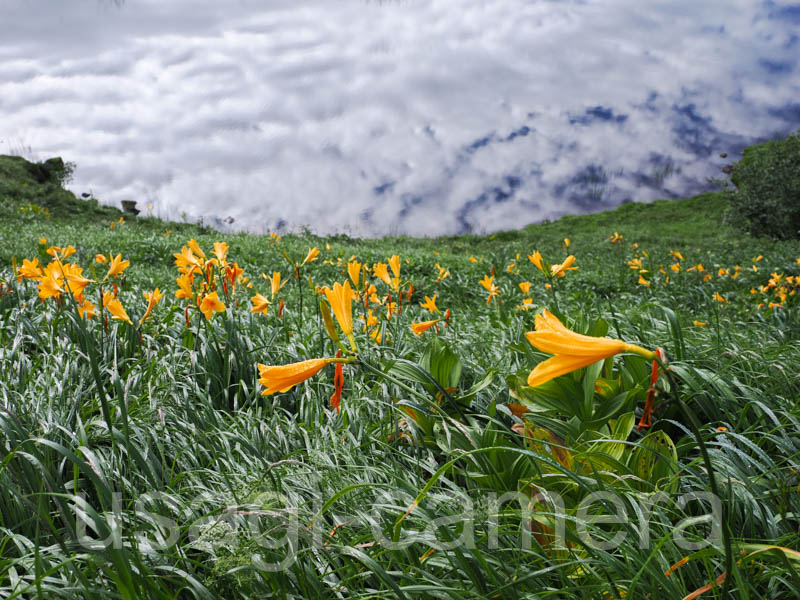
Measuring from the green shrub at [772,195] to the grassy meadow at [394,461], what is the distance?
1359 cm

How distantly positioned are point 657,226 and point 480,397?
23859 mm

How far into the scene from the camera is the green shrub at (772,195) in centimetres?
1397

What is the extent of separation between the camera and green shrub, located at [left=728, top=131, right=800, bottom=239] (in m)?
14.0

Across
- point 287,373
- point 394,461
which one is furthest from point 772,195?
point 287,373

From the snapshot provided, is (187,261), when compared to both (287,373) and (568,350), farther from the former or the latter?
(568,350)

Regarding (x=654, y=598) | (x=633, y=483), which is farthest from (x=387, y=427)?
(x=654, y=598)

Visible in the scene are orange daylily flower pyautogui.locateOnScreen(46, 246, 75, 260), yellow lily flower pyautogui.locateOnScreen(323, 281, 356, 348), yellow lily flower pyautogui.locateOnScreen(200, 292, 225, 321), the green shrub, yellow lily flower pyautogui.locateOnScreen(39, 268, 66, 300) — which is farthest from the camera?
the green shrub

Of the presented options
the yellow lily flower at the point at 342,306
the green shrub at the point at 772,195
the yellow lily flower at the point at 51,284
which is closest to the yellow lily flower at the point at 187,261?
the yellow lily flower at the point at 51,284

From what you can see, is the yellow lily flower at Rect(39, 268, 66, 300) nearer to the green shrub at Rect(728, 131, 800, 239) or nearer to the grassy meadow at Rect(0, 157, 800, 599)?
the grassy meadow at Rect(0, 157, 800, 599)

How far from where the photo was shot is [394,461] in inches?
64.5

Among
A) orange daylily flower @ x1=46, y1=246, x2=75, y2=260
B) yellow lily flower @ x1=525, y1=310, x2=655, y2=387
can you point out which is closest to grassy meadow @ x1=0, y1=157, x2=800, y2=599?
yellow lily flower @ x1=525, y1=310, x2=655, y2=387

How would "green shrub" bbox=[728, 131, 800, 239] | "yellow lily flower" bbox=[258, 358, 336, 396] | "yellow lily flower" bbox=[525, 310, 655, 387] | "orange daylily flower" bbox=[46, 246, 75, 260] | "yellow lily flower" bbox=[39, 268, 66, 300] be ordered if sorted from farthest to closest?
1. "green shrub" bbox=[728, 131, 800, 239]
2. "orange daylily flower" bbox=[46, 246, 75, 260]
3. "yellow lily flower" bbox=[39, 268, 66, 300]
4. "yellow lily flower" bbox=[258, 358, 336, 396]
5. "yellow lily flower" bbox=[525, 310, 655, 387]

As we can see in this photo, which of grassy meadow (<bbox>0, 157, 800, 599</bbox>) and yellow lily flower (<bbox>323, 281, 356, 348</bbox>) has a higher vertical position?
yellow lily flower (<bbox>323, 281, 356, 348</bbox>)

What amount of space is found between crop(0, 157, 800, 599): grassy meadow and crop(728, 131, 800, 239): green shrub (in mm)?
13590
